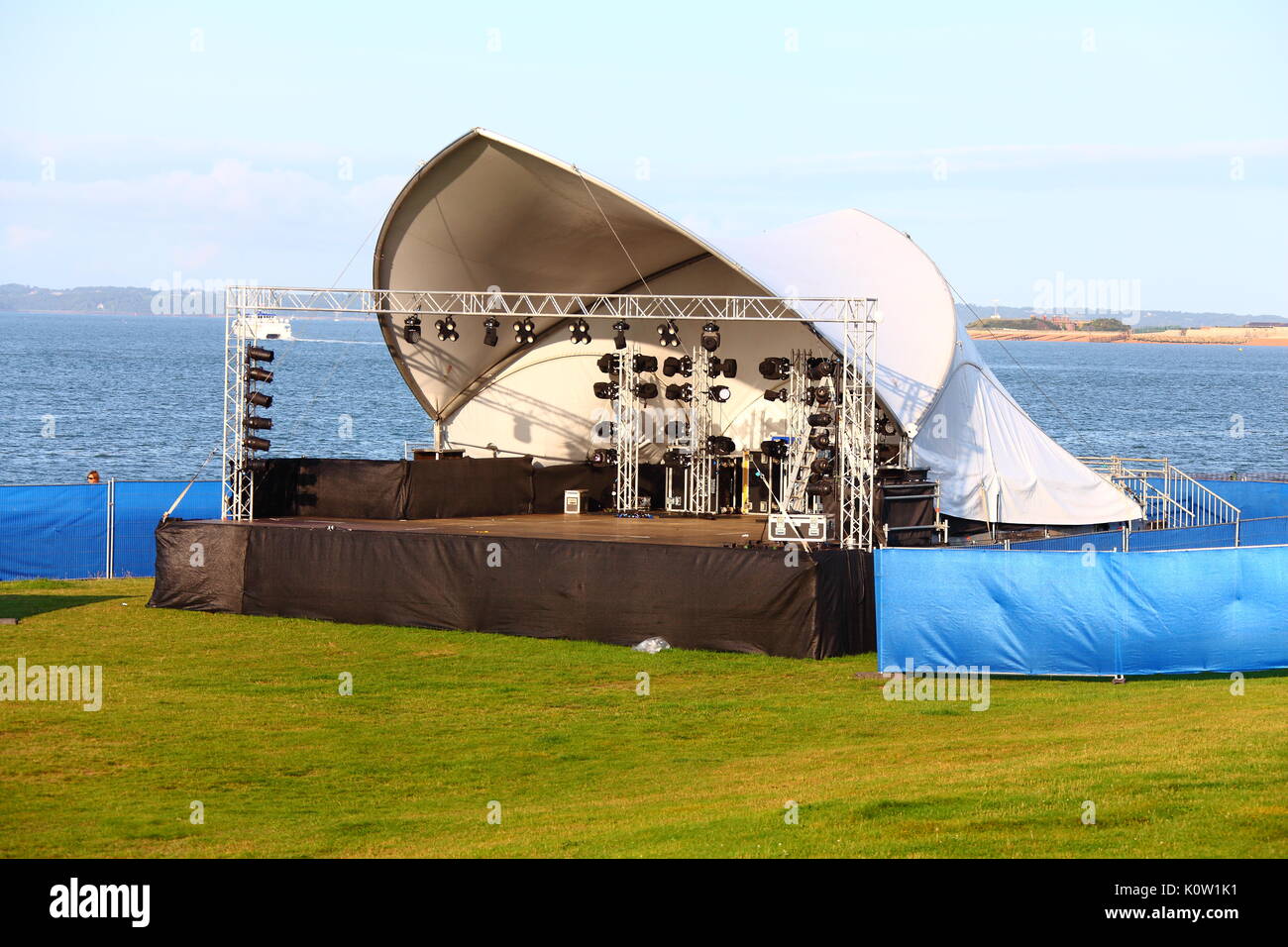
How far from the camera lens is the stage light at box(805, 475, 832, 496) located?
21.2m

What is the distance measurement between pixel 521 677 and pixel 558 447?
49.0ft

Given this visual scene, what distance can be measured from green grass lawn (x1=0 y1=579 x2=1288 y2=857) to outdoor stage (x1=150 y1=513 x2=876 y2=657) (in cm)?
43

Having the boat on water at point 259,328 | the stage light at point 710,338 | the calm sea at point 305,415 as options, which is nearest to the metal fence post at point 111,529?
the boat on water at point 259,328

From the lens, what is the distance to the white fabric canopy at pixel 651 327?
24.5 meters

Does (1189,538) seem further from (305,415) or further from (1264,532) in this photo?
(305,415)

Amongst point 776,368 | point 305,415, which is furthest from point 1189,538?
point 305,415

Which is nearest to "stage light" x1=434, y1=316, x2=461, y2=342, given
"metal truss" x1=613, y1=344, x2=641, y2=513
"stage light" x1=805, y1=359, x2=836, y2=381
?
"metal truss" x1=613, y1=344, x2=641, y2=513

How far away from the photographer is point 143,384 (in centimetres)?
9700

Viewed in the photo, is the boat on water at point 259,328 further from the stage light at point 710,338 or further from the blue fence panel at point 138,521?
the stage light at point 710,338

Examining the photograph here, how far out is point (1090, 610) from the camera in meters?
15.3

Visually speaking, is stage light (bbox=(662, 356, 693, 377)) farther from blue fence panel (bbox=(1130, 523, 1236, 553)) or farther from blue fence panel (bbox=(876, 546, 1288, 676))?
blue fence panel (bbox=(876, 546, 1288, 676))

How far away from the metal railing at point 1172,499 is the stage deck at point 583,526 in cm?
723
